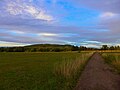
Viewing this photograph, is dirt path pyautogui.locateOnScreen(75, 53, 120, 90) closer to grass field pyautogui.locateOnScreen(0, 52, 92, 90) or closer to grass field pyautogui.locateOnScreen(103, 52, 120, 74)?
grass field pyautogui.locateOnScreen(0, 52, 92, 90)

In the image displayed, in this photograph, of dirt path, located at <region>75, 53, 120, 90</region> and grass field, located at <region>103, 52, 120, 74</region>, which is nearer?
dirt path, located at <region>75, 53, 120, 90</region>

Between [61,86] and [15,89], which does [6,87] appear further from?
[61,86]

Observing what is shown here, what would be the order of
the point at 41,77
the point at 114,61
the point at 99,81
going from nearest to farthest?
the point at 99,81 → the point at 41,77 → the point at 114,61

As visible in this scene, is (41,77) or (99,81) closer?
(99,81)

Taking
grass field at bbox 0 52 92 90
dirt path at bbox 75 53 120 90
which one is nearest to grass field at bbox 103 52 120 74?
grass field at bbox 0 52 92 90

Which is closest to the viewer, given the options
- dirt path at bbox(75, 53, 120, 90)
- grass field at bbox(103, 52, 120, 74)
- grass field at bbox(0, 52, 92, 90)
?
dirt path at bbox(75, 53, 120, 90)

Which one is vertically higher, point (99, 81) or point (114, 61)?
point (114, 61)

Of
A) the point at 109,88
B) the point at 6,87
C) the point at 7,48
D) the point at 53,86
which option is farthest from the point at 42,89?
the point at 7,48

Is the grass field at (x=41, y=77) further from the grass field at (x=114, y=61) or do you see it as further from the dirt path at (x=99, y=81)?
the grass field at (x=114, y=61)

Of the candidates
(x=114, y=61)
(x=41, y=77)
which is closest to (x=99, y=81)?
(x=41, y=77)

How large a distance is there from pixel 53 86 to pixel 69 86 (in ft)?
3.00

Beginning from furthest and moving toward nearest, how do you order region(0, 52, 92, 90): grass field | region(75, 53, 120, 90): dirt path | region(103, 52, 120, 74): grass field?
region(103, 52, 120, 74): grass field → region(0, 52, 92, 90): grass field → region(75, 53, 120, 90): dirt path

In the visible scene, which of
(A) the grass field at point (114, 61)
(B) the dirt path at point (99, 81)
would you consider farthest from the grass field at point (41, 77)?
(A) the grass field at point (114, 61)

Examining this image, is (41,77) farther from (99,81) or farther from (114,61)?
(114,61)
